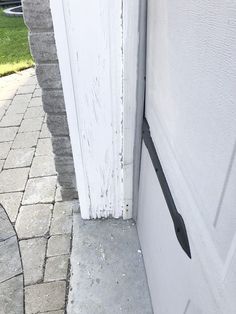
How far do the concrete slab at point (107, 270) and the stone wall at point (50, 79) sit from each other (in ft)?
1.28

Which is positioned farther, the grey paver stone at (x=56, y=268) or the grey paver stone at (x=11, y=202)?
the grey paver stone at (x=11, y=202)

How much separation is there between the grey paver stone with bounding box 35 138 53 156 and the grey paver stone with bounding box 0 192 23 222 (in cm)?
57

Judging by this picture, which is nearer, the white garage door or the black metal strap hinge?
the white garage door

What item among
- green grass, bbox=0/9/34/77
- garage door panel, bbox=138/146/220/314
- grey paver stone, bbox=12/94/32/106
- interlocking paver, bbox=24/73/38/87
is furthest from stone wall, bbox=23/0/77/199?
green grass, bbox=0/9/34/77

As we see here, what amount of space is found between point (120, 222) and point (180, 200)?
1154mm

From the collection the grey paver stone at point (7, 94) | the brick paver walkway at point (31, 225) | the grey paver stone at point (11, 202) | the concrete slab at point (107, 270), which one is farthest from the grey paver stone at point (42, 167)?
the grey paver stone at point (7, 94)

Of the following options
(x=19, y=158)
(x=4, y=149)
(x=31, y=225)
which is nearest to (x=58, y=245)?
(x=31, y=225)

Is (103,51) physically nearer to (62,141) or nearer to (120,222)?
(62,141)

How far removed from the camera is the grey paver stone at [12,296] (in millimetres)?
1684

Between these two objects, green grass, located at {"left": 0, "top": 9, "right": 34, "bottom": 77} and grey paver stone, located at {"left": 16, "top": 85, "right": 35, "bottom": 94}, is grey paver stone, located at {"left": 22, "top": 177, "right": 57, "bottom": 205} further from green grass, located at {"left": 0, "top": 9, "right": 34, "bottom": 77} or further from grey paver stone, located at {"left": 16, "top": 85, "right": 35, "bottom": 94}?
green grass, located at {"left": 0, "top": 9, "right": 34, "bottom": 77}

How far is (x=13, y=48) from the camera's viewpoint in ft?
19.5

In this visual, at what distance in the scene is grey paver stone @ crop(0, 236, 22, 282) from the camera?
187 centimetres

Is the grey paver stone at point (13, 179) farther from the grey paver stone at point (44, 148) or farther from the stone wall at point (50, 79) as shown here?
the stone wall at point (50, 79)

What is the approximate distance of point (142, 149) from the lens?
169 cm
